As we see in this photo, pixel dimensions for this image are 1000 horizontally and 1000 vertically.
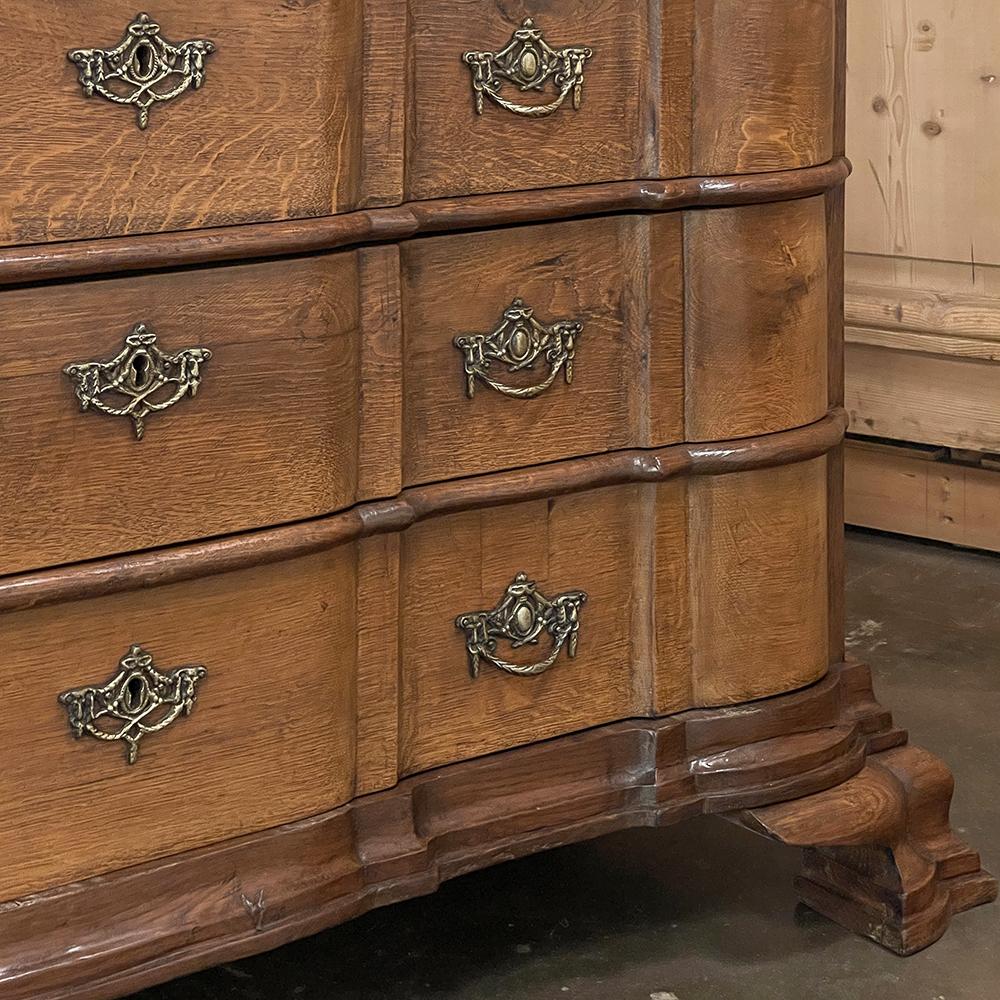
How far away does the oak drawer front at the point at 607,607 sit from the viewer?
1.48m

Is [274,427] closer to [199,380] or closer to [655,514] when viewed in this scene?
[199,380]

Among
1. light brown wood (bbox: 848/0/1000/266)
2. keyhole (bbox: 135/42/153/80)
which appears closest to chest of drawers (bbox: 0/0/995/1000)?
keyhole (bbox: 135/42/153/80)

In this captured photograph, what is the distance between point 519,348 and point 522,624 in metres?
0.24

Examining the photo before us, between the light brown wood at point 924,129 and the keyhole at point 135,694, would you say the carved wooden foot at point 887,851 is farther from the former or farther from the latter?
the light brown wood at point 924,129

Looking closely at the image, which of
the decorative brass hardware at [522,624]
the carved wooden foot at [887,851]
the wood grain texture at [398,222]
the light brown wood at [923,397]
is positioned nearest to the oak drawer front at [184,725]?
the decorative brass hardware at [522,624]

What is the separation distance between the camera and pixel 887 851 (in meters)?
1.74

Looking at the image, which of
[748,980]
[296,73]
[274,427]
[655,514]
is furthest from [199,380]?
[748,980]

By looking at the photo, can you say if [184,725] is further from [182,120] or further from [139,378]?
[182,120]

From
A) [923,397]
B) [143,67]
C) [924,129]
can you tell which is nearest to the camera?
[143,67]

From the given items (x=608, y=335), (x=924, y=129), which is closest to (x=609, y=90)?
(x=608, y=335)

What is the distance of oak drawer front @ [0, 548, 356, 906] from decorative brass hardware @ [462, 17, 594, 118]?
39cm

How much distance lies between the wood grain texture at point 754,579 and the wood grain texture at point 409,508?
3 centimetres

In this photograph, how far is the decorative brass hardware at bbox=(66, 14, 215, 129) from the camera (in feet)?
3.93

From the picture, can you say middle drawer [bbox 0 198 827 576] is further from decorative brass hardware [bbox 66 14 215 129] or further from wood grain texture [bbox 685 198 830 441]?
decorative brass hardware [bbox 66 14 215 129]
